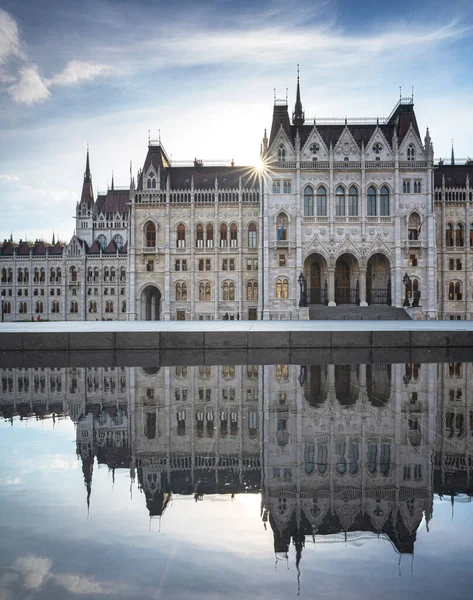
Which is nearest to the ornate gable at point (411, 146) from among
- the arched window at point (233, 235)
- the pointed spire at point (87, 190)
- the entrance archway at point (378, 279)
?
the entrance archway at point (378, 279)

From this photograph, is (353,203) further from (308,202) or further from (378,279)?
(378,279)

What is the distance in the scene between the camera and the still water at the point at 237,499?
9.81ft

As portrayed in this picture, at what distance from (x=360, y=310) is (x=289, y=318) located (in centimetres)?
761

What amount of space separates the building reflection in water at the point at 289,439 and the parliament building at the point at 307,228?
39792 millimetres

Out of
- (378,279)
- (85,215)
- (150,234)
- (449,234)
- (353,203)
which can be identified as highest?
(85,215)

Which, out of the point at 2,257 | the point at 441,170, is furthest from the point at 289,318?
the point at 2,257

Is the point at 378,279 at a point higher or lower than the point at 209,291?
higher

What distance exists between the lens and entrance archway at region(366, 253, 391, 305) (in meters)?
55.2

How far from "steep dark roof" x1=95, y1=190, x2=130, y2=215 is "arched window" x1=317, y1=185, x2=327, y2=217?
5351 cm

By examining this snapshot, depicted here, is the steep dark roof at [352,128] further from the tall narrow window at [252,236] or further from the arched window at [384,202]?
the tall narrow window at [252,236]

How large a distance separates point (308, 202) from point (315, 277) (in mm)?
8838

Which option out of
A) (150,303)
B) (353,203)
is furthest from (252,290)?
(353,203)

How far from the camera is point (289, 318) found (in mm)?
52625

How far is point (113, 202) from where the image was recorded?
98938 millimetres
